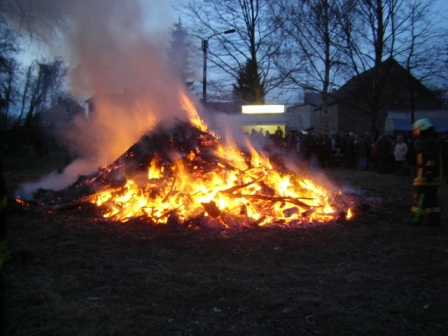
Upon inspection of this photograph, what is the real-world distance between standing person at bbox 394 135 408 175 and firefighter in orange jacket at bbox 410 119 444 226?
25.9 feet

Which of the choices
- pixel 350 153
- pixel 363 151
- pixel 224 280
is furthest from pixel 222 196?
pixel 350 153

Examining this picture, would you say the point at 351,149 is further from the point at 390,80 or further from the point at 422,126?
the point at 422,126

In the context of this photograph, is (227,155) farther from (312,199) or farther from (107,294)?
(107,294)

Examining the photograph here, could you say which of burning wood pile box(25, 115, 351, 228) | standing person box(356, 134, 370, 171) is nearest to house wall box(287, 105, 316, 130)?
A: standing person box(356, 134, 370, 171)

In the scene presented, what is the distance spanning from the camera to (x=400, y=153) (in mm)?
14539

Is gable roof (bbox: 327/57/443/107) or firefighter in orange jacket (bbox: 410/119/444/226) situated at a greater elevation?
gable roof (bbox: 327/57/443/107)

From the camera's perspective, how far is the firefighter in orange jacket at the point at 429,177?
688 cm

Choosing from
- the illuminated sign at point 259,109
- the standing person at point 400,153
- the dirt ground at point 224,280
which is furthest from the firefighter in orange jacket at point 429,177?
the illuminated sign at point 259,109

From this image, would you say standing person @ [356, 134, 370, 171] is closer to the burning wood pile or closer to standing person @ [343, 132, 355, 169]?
standing person @ [343, 132, 355, 169]

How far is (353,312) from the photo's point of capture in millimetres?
3719

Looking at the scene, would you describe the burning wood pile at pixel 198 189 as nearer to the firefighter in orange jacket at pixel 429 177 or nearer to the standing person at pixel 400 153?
the firefighter in orange jacket at pixel 429 177

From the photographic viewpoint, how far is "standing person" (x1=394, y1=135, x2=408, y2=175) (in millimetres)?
14469

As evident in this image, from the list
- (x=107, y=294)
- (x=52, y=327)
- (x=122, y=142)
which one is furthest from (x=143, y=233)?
(x=122, y=142)

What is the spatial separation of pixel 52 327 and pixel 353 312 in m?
2.63
